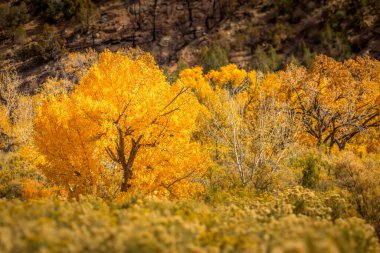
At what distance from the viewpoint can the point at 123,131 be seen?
12.8 metres

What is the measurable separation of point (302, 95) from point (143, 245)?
20.7 meters

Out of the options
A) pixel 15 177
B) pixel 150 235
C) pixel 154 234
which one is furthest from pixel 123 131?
pixel 15 177

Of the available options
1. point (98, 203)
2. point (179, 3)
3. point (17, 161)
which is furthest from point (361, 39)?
point (98, 203)

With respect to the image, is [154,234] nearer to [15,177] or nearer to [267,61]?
[15,177]

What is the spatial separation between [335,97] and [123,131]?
14830mm

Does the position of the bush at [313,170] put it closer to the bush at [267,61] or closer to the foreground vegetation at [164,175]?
the foreground vegetation at [164,175]

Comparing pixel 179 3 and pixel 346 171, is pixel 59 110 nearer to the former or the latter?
pixel 346 171

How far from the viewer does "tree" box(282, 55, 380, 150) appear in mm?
21125

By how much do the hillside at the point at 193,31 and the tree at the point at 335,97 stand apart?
36725 millimetres

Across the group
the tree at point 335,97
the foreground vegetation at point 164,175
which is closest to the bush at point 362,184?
the foreground vegetation at point 164,175

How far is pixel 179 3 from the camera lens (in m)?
89.8

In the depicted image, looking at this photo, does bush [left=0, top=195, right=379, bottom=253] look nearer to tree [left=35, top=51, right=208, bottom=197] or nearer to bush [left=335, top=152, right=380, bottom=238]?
bush [left=335, top=152, right=380, bottom=238]

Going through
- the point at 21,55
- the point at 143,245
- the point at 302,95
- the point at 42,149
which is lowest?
the point at 21,55

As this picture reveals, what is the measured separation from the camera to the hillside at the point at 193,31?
66062 millimetres
